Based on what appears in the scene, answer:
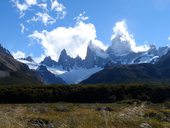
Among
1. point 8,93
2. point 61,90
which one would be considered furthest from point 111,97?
point 8,93

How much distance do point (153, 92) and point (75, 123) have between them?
14910cm

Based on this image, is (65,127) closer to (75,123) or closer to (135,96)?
(75,123)

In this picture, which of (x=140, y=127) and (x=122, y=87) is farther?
(x=122, y=87)

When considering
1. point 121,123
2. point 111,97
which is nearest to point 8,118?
point 121,123

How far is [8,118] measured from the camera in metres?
10.2

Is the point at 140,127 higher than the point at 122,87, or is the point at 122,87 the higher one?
the point at 122,87

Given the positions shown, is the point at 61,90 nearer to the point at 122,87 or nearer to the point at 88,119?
the point at 122,87

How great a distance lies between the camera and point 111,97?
15238cm

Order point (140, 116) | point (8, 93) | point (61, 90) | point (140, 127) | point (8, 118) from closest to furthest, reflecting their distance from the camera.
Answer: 1. point (140, 116)
2. point (8, 118)
3. point (140, 127)
4. point (8, 93)
5. point (61, 90)

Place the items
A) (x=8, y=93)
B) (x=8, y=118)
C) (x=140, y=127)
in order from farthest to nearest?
(x=8, y=93) < (x=140, y=127) < (x=8, y=118)

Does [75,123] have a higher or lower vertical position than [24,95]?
lower

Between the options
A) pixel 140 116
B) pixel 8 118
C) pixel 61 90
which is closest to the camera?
pixel 140 116

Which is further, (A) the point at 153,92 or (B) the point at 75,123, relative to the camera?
(A) the point at 153,92

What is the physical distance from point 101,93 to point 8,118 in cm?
15060
